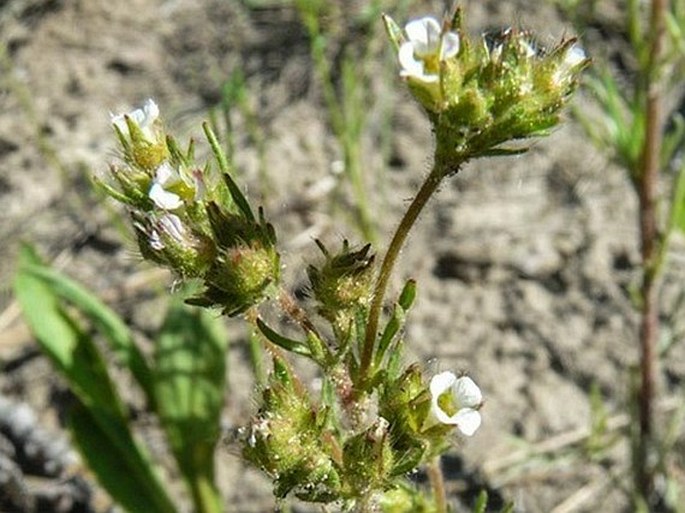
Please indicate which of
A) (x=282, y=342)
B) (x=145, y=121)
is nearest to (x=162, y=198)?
(x=145, y=121)

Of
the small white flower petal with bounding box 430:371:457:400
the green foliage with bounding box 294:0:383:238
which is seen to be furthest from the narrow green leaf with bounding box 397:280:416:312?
the green foliage with bounding box 294:0:383:238

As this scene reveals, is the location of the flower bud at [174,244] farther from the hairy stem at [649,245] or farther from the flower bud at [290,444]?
the hairy stem at [649,245]

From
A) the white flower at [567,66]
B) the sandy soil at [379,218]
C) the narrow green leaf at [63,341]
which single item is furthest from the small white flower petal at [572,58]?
the narrow green leaf at [63,341]

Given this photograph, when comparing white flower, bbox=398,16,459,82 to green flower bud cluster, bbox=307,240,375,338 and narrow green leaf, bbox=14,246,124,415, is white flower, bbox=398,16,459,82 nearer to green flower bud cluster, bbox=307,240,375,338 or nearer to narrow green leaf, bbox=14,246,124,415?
green flower bud cluster, bbox=307,240,375,338

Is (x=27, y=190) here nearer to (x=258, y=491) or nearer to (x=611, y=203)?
(x=258, y=491)

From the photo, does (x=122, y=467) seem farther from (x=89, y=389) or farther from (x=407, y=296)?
(x=407, y=296)

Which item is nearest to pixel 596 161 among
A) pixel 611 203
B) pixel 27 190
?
pixel 611 203

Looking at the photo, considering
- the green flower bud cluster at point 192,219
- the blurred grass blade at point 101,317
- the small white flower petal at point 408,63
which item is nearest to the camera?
the small white flower petal at point 408,63
